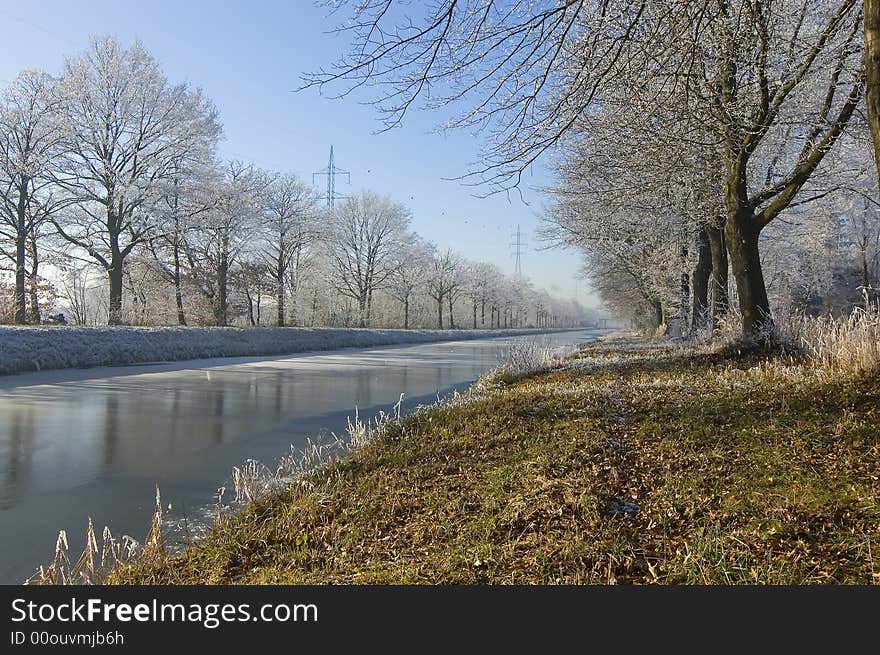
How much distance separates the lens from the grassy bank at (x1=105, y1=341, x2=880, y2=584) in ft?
8.09

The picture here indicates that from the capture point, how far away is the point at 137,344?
1650 cm

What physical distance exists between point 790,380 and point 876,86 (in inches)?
117

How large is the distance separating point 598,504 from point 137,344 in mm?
17196

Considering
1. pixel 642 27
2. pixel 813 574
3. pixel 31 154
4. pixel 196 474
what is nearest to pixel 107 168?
pixel 31 154

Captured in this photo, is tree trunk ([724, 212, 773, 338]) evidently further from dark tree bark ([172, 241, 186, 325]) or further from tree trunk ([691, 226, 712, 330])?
dark tree bark ([172, 241, 186, 325])

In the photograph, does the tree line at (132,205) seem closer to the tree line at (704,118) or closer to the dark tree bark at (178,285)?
the dark tree bark at (178,285)

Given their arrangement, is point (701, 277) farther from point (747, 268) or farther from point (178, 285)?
point (178, 285)

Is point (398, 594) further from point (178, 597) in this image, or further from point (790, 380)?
point (790, 380)

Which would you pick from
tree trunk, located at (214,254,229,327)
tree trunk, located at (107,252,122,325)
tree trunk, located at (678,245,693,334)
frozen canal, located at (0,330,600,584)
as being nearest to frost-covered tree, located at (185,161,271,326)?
tree trunk, located at (214,254,229,327)

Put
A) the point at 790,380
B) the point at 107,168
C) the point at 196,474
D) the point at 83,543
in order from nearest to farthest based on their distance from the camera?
the point at 83,543
the point at 196,474
the point at 790,380
the point at 107,168

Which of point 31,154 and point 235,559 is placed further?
point 31,154

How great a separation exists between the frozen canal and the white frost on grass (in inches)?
25.1

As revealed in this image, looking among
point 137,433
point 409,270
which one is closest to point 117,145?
point 137,433

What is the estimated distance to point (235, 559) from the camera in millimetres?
3152
